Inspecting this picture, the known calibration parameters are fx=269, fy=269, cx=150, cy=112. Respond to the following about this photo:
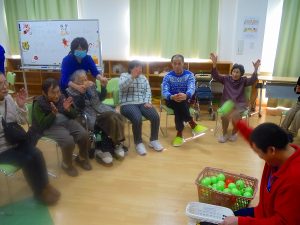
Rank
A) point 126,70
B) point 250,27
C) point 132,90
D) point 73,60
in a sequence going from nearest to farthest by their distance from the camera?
point 73,60
point 132,90
point 250,27
point 126,70

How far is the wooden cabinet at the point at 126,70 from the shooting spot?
5227 millimetres

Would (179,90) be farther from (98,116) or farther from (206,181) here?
(206,181)

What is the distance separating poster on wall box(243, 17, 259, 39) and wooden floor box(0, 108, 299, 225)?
2222mm

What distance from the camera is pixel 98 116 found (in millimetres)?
3006

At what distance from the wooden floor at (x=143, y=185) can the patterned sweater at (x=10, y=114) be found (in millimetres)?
522

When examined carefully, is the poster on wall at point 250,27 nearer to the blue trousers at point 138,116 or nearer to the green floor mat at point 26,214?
the blue trousers at point 138,116

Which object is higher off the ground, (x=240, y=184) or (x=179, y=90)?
(x=179, y=90)

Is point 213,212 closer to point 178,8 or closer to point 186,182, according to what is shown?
point 186,182

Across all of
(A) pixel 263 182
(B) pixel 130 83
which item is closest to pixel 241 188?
(A) pixel 263 182

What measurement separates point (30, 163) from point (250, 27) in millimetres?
4218

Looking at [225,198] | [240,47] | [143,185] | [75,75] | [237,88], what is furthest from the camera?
[240,47]

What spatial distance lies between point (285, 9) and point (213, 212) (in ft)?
13.6

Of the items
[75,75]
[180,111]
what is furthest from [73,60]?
[180,111]

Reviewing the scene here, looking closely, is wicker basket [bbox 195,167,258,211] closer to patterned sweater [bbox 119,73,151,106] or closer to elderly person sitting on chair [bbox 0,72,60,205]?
elderly person sitting on chair [bbox 0,72,60,205]
